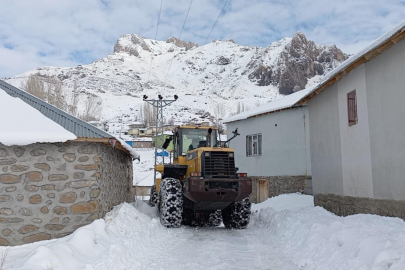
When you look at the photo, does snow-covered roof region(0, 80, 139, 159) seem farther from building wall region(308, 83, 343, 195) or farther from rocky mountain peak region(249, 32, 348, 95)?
rocky mountain peak region(249, 32, 348, 95)

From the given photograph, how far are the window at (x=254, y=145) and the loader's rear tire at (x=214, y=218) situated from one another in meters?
7.24

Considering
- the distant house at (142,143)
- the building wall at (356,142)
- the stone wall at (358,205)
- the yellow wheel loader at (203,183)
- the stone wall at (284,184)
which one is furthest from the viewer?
the distant house at (142,143)

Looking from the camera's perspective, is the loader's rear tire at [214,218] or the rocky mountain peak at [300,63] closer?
the loader's rear tire at [214,218]

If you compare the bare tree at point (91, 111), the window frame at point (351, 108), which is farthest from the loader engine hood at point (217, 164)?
the bare tree at point (91, 111)

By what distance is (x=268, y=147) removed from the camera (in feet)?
57.5

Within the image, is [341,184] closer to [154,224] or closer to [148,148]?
[154,224]

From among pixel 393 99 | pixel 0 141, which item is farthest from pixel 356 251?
pixel 0 141

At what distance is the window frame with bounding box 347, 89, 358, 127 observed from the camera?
926cm

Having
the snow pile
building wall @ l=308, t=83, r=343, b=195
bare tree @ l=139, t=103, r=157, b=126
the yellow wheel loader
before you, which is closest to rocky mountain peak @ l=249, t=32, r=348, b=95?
bare tree @ l=139, t=103, r=157, b=126

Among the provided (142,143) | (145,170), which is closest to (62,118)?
(145,170)

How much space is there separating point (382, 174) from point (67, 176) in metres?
6.55

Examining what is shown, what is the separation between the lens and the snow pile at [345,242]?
4.97 m

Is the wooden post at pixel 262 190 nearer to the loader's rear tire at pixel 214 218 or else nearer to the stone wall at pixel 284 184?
the stone wall at pixel 284 184

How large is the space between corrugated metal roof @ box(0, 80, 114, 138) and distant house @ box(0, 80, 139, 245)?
0.07 feet
